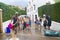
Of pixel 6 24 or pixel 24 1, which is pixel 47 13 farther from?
pixel 6 24

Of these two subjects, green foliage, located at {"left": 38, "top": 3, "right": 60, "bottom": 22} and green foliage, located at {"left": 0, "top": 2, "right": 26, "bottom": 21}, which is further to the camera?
green foliage, located at {"left": 38, "top": 3, "right": 60, "bottom": 22}

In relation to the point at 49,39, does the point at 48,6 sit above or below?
above

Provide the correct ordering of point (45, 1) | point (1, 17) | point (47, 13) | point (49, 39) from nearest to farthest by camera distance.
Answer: point (49, 39) < point (1, 17) < point (47, 13) < point (45, 1)

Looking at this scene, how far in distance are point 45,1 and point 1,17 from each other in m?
6.29

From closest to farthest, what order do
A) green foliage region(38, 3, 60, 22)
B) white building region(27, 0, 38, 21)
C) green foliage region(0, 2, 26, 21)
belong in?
green foliage region(0, 2, 26, 21)
green foliage region(38, 3, 60, 22)
white building region(27, 0, 38, 21)

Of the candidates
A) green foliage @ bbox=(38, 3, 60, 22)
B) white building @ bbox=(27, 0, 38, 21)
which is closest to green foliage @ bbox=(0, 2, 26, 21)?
green foliage @ bbox=(38, 3, 60, 22)

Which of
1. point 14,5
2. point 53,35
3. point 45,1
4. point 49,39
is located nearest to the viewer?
point 49,39

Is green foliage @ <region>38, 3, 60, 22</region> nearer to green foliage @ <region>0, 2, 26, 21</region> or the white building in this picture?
green foliage @ <region>0, 2, 26, 21</region>

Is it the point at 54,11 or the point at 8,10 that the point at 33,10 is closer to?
the point at 54,11

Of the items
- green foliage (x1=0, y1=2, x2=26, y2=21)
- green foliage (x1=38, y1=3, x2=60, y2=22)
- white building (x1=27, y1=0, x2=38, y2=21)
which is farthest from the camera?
white building (x1=27, y1=0, x2=38, y2=21)

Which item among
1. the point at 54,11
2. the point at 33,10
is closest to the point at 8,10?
the point at 54,11

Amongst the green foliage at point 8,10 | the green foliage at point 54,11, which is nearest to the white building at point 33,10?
the green foliage at point 54,11

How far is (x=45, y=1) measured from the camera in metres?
20.3

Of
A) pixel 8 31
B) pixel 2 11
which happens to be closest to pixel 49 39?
pixel 8 31
